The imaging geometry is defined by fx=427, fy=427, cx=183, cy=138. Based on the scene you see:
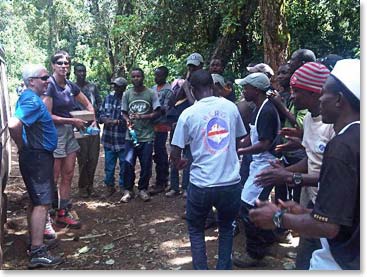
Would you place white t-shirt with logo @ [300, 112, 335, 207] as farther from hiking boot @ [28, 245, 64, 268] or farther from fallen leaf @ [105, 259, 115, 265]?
hiking boot @ [28, 245, 64, 268]

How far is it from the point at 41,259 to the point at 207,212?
4.78 ft

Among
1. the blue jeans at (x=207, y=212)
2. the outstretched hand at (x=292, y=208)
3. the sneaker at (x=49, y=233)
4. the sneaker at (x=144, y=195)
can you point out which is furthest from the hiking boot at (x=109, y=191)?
the outstretched hand at (x=292, y=208)

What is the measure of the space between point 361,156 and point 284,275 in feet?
4.31

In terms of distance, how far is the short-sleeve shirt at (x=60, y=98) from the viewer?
3990mm

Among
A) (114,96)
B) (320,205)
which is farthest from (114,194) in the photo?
(320,205)

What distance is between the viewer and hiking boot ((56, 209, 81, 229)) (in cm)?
422

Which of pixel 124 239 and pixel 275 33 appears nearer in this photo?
pixel 124 239

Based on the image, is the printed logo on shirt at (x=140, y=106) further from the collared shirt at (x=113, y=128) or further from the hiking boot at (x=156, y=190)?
the hiking boot at (x=156, y=190)

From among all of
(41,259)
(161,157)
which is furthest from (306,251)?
(161,157)

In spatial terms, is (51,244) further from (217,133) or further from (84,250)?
(217,133)

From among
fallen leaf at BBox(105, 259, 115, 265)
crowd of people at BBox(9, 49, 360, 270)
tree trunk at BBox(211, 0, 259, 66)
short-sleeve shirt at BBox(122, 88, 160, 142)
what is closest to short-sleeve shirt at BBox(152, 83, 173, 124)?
crowd of people at BBox(9, 49, 360, 270)

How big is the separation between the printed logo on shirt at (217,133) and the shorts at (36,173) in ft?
4.66

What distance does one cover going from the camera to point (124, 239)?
13.2ft

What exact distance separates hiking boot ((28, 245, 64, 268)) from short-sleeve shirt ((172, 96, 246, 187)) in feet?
4.64
